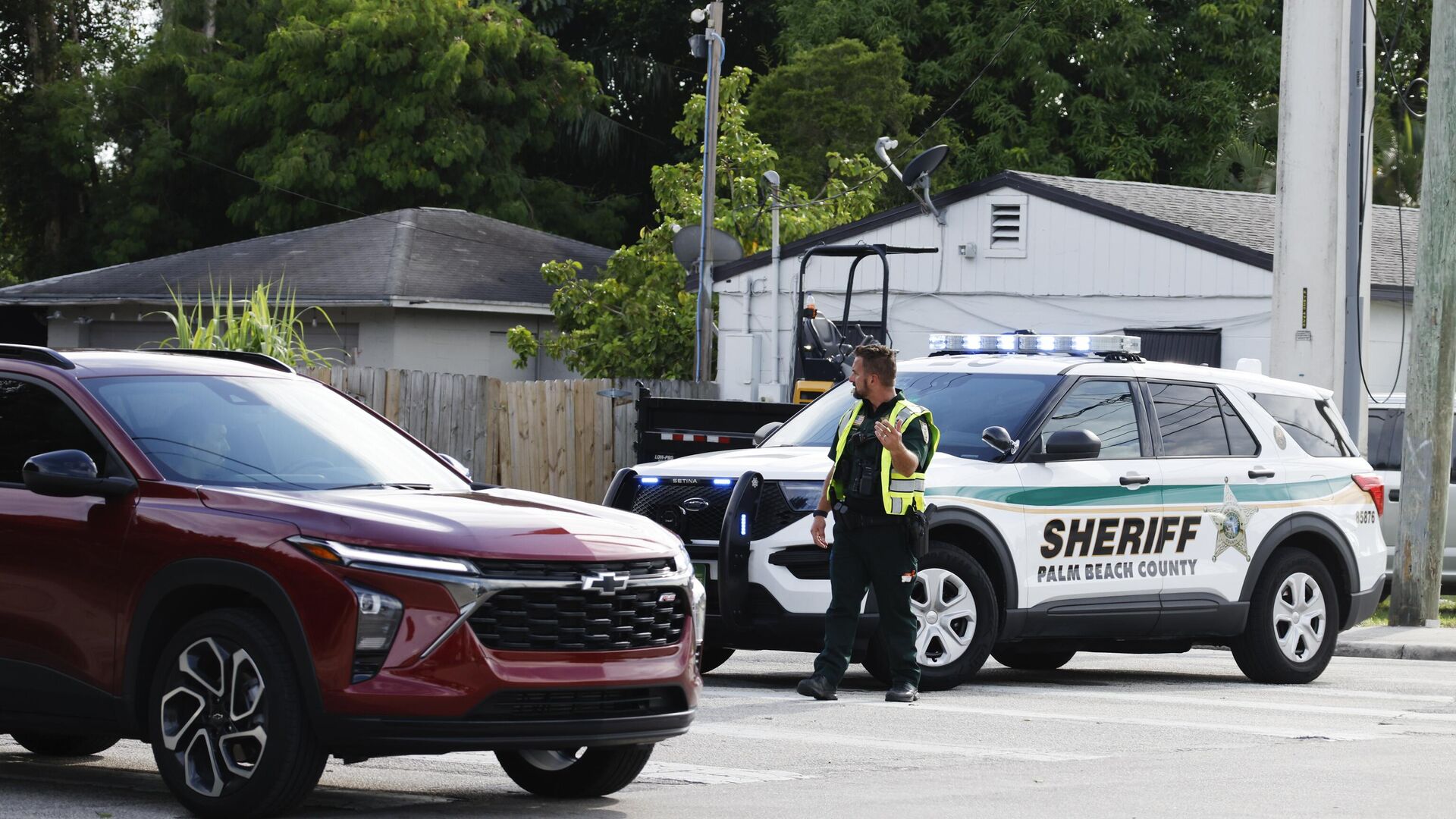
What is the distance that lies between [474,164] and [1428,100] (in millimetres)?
28637

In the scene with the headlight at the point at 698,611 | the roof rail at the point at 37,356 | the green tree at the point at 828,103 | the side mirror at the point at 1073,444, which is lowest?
the headlight at the point at 698,611

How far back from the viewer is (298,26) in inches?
1623

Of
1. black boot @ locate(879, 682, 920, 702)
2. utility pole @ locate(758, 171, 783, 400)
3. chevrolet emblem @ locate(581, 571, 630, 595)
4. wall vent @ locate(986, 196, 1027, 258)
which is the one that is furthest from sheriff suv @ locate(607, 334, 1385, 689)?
utility pole @ locate(758, 171, 783, 400)

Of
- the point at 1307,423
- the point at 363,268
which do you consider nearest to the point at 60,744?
the point at 1307,423

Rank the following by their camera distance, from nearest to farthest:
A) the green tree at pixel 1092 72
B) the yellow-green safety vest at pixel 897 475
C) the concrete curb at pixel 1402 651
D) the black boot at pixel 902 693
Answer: the yellow-green safety vest at pixel 897 475 < the black boot at pixel 902 693 < the concrete curb at pixel 1402 651 < the green tree at pixel 1092 72

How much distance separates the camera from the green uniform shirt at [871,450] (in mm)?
10125

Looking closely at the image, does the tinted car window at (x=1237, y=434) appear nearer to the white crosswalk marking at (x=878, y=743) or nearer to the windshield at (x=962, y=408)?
the windshield at (x=962, y=408)

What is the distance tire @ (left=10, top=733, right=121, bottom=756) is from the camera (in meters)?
8.35

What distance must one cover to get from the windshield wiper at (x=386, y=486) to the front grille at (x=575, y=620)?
3.28ft

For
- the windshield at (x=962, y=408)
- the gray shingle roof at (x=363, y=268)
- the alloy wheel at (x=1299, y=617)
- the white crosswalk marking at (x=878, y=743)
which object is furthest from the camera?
the gray shingle roof at (x=363, y=268)

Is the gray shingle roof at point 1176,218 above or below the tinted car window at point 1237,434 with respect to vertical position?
above

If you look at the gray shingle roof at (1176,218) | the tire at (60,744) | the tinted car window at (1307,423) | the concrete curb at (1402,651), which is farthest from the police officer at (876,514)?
the gray shingle roof at (1176,218)

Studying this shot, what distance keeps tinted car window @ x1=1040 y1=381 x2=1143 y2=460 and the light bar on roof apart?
37 cm

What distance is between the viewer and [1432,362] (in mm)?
16328
